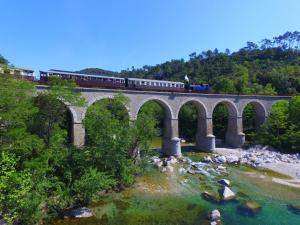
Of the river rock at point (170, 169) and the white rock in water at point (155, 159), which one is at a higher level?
the white rock in water at point (155, 159)

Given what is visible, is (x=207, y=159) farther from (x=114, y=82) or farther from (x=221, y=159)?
(x=114, y=82)

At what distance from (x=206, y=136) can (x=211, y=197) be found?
20.1 m

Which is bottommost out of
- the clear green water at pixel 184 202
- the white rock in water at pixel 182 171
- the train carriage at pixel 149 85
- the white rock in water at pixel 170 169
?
the clear green water at pixel 184 202

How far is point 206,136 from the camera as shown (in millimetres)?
44500

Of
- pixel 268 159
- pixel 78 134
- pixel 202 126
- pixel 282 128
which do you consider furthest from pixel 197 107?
pixel 78 134

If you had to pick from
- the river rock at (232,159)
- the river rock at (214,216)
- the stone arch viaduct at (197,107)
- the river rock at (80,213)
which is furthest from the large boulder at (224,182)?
the river rock at (80,213)

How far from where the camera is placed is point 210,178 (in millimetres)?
31359

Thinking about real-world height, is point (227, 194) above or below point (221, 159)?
below

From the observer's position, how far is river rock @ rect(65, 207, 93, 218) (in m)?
20.3

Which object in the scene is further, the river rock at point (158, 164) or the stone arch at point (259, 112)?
the stone arch at point (259, 112)

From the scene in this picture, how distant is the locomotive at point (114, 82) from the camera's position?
3391 centimetres

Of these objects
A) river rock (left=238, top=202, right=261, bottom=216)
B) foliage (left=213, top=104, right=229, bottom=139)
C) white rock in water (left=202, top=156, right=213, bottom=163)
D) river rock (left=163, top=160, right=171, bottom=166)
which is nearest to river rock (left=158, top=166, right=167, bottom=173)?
river rock (left=163, top=160, right=171, bottom=166)

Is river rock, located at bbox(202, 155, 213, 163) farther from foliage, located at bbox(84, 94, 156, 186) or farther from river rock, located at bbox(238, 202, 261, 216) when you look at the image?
river rock, located at bbox(238, 202, 261, 216)

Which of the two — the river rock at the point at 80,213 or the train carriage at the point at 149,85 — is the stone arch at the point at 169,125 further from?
the river rock at the point at 80,213
